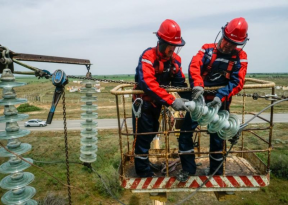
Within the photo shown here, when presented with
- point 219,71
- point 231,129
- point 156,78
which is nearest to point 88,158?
point 156,78

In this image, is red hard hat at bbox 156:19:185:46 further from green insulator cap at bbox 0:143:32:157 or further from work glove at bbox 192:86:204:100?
green insulator cap at bbox 0:143:32:157

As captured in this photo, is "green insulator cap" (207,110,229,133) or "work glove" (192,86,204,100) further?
"work glove" (192,86,204,100)

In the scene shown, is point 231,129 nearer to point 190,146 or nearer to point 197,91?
point 197,91

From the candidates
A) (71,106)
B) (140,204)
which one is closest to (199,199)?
(140,204)

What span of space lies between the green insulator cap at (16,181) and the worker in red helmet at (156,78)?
1875 millimetres

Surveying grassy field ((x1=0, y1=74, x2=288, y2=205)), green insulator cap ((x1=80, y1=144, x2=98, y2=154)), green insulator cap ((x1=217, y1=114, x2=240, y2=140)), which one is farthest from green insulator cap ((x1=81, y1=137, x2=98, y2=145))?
grassy field ((x1=0, y1=74, x2=288, y2=205))

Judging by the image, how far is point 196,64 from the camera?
392 centimetres

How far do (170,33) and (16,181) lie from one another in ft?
10.6

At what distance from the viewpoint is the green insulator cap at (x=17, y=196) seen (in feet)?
9.91

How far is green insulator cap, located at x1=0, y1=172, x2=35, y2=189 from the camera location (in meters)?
3.05

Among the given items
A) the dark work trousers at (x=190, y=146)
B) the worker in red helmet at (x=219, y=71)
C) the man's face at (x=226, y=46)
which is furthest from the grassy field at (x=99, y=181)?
the man's face at (x=226, y=46)

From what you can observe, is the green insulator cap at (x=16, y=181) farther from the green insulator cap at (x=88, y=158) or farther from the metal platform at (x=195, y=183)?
the green insulator cap at (x=88, y=158)

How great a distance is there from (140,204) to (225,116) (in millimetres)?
12106

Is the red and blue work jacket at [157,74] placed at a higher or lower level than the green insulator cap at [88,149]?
higher
